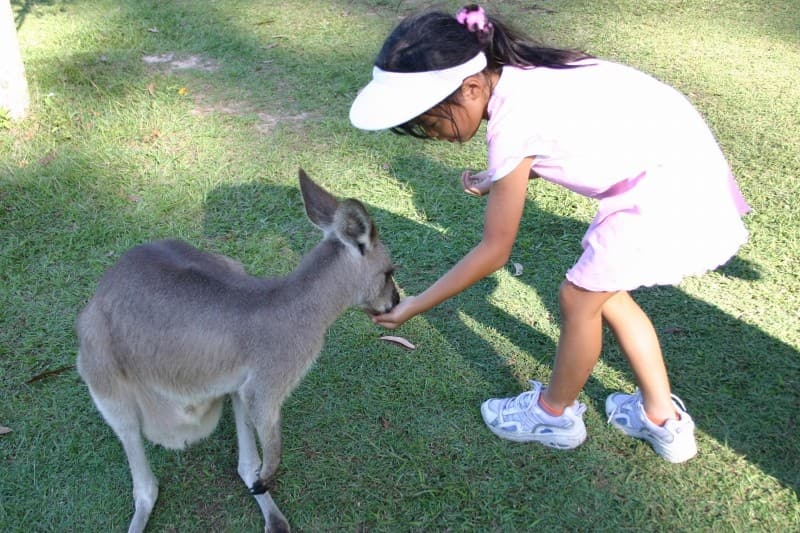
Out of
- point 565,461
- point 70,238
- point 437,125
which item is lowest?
point 70,238

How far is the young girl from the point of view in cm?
164

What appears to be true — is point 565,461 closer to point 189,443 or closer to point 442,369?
point 442,369

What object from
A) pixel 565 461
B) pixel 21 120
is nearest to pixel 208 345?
pixel 565 461

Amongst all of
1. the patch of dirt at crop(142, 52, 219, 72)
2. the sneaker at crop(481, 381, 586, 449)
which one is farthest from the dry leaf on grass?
the patch of dirt at crop(142, 52, 219, 72)

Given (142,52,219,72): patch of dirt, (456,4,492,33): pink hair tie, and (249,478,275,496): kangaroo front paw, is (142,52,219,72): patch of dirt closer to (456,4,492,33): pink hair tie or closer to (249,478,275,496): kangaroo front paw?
(456,4,492,33): pink hair tie

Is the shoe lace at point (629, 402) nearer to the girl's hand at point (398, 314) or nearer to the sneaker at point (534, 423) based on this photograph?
the sneaker at point (534, 423)

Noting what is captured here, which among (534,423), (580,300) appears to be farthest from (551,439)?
(580,300)

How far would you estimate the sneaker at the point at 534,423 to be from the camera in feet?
6.75

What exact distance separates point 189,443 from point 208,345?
0.39m

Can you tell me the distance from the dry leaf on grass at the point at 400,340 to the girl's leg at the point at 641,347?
0.74 meters

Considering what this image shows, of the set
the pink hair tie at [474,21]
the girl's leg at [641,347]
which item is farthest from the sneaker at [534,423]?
the pink hair tie at [474,21]

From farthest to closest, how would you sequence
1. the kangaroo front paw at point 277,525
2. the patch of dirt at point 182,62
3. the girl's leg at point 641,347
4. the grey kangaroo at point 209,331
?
the patch of dirt at point 182,62 < the girl's leg at point 641,347 < the kangaroo front paw at point 277,525 < the grey kangaroo at point 209,331

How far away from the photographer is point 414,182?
10.8ft

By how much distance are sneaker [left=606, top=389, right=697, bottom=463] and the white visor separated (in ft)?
3.56
